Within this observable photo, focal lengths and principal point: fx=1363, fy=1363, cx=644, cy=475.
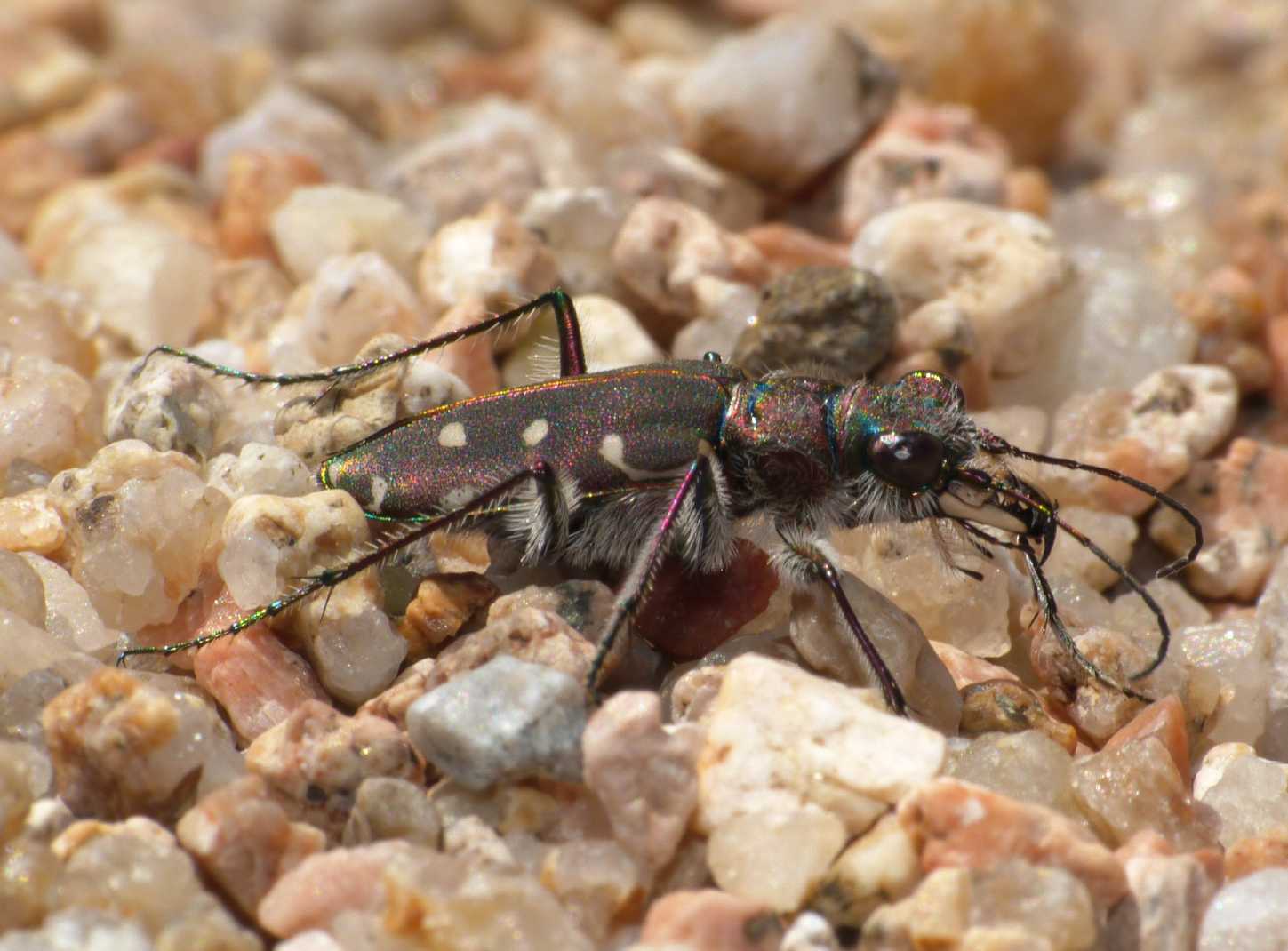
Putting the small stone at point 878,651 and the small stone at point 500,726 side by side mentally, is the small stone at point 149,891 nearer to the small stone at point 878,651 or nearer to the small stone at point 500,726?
the small stone at point 500,726

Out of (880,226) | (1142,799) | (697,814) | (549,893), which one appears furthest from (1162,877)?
(880,226)

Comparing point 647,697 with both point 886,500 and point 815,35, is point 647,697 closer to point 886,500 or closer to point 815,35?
point 886,500

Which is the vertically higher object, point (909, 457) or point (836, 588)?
point (909, 457)

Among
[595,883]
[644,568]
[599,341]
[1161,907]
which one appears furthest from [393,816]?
[599,341]

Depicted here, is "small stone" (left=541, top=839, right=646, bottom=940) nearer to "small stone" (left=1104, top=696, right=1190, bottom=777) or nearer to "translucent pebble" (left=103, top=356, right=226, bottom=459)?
"small stone" (left=1104, top=696, right=1190, bottom=777)

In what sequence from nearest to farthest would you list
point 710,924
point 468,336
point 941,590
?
point 710,924 < point 941,590 < point 468,336

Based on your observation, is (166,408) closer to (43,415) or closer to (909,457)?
(43,415)

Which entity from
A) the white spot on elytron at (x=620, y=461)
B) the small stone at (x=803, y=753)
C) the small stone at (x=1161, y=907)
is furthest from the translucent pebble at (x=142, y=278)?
the small stone at (x=1161, y=907)
